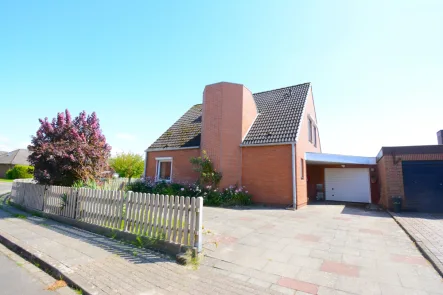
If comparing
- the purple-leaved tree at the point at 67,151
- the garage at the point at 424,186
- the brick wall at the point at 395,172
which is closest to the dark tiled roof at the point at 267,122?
the brick wall at the point at 395,172

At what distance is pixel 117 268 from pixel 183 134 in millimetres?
12308

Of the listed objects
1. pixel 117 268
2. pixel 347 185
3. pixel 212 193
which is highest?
pixel 347 185

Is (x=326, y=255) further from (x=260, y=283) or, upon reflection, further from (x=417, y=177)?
(x=417, y=177)

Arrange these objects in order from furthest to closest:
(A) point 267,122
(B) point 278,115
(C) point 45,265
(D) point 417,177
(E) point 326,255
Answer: (B) point 278,115 < (A) point 267,122 < (D) point 417,177 < (E) point 326,255 < (C) point 45,265

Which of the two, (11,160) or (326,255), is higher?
(11,160)

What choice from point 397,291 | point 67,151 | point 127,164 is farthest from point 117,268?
point 127,164

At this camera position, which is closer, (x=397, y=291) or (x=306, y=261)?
(x=397, y=291)

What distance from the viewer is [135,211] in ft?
18.8

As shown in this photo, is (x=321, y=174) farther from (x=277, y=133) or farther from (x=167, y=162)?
(x=167, y=162)

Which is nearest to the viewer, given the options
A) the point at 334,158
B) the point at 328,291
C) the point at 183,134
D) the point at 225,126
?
the point at 328,291

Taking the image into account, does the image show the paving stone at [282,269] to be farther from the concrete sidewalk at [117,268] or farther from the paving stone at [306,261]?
the concrete sidewalk at [117,268]

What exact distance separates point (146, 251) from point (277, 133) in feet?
31.1

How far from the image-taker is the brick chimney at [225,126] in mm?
12438

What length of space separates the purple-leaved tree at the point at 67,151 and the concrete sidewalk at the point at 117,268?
2.95m
